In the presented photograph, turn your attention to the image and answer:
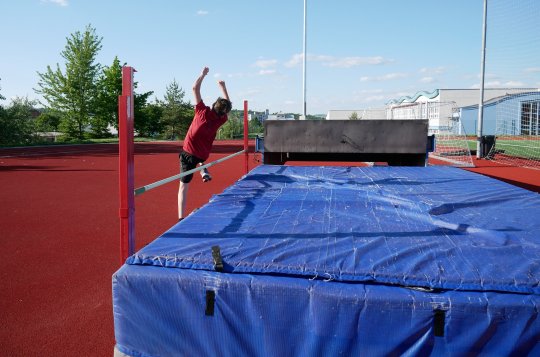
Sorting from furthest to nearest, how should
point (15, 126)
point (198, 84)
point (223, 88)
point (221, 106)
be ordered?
point (15, 126) → point (223, 88) → point (221, 106) → point (198, 84)

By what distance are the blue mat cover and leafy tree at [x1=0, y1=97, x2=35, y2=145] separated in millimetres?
28361

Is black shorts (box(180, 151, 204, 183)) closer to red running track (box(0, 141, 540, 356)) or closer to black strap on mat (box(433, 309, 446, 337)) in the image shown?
red running track (box(0, 141, 540, 356))

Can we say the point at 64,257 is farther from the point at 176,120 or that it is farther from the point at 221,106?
the point at 176,120

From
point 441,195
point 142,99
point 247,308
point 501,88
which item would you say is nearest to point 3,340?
point 247,308

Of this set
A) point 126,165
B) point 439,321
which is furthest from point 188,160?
point 439,321

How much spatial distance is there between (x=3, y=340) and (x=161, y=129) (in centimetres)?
4949

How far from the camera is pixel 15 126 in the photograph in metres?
26.5

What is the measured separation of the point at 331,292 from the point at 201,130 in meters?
3.38

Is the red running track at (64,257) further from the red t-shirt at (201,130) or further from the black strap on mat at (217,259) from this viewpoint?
the red t-shirt at (201,130)

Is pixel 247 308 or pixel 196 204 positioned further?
pixel 196 204

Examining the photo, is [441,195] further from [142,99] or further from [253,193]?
[142,99]

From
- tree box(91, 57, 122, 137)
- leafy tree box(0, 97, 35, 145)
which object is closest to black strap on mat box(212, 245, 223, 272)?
leafy tree box(0, 97, 35, 145)

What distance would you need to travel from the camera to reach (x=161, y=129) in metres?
50.2

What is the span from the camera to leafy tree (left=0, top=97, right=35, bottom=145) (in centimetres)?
2584
